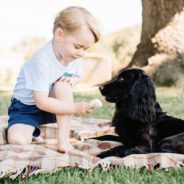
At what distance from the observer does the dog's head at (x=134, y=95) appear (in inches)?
165

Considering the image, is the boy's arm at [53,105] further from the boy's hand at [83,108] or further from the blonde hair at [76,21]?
the blonde hair at [76,21]

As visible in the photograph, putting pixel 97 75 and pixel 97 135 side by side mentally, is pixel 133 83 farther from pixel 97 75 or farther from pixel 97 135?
pixel 97 75

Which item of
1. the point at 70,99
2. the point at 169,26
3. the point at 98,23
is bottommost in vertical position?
the point at 70,99

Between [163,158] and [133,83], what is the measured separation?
86cm

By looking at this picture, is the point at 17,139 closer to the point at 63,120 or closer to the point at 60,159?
the point at 63,120

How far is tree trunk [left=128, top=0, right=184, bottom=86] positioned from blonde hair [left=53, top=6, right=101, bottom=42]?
6527 mm

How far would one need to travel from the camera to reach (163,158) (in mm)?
3664

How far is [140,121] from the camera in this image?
13.9ft

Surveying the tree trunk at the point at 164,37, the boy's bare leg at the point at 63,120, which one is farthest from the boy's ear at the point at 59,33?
the tree trunk at the point at 164,37

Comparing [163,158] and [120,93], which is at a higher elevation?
[120,93]

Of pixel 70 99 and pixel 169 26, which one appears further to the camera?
pixel 169 26

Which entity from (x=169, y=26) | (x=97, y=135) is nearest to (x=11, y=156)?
(x=97, y=135)

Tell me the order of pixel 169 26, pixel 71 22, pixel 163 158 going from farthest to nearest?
pixel 169 26 → pixel 71 22 → pixel 163 158

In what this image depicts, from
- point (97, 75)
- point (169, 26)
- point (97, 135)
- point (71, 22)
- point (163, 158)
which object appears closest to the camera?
point (163, 158)
